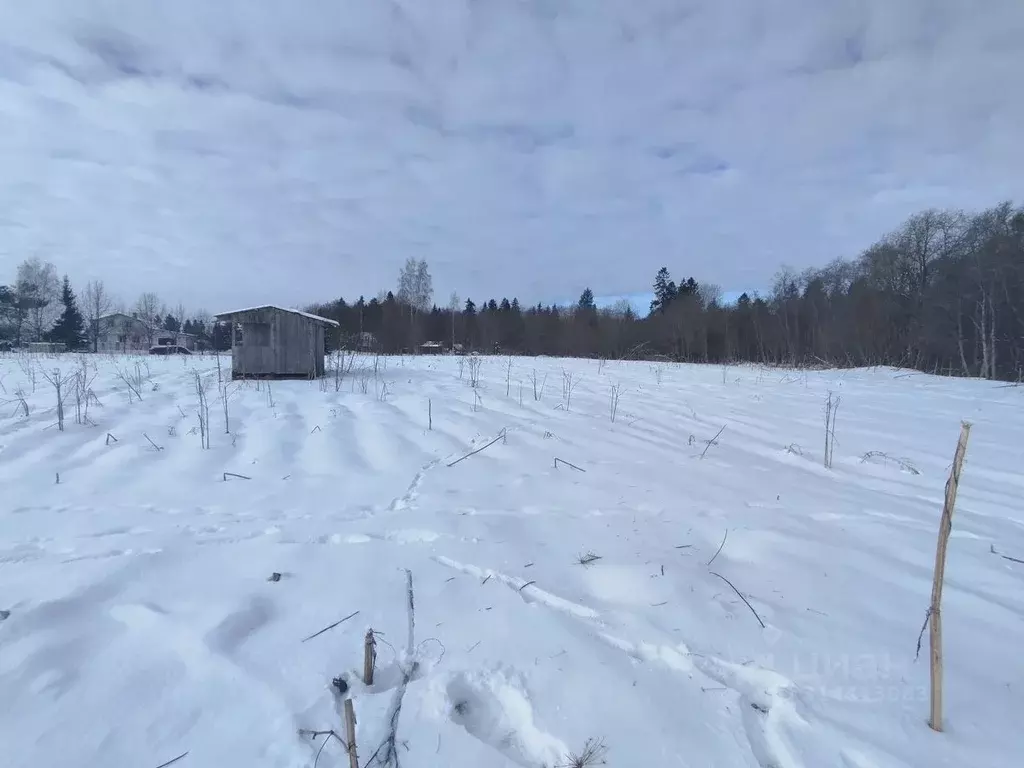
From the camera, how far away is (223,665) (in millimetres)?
1593

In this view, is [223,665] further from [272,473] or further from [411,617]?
[272,473]

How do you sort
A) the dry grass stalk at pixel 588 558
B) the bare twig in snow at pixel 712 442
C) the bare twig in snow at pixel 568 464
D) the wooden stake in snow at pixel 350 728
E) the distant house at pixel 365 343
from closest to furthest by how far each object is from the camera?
the wooden stake in snow at pixel 350 728 < the dry grass stalk at pixel 588 558 < the bare twig in snow at pixel 568 464 < the bare twig in snow at pixel 712 442 < the distant house at pixel 365 343

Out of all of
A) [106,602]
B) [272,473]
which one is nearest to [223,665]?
[106,602]

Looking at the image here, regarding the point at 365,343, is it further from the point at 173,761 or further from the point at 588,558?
the point at 173,761

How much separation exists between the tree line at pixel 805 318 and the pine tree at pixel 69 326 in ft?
0.39

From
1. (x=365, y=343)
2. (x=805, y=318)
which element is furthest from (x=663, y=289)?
(x=365, y=343)

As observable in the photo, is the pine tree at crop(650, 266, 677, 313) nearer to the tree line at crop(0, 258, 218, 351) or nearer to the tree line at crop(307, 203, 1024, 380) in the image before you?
the tree line at crop(307, 203, 1024, 380)

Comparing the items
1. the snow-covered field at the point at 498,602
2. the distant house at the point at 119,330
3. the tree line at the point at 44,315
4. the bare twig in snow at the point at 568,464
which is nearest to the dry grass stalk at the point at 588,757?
the snow-covered field at the point at 498,602

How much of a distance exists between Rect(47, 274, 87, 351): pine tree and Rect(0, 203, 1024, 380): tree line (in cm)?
12

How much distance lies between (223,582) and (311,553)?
0.40 m

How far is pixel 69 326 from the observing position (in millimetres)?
41094

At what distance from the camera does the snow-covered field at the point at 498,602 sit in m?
1.36

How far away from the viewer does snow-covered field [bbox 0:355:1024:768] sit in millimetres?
1360

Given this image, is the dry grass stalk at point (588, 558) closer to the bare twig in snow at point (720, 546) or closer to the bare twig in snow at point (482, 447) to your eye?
the bare twig in snow at point (720, 546)
